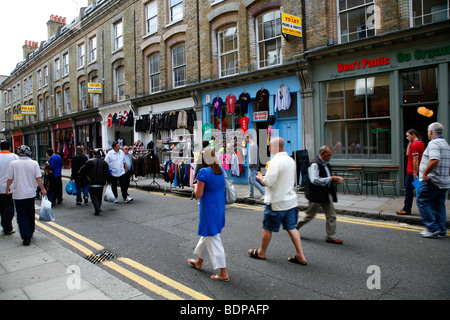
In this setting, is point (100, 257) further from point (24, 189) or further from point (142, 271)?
point (24, 189)

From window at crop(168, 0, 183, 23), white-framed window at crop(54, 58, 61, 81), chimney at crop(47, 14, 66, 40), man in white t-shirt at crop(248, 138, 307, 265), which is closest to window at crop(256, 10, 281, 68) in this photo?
window at crop(168, 0, 183, 23)

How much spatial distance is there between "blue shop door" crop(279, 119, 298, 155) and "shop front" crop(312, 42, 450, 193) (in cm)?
109

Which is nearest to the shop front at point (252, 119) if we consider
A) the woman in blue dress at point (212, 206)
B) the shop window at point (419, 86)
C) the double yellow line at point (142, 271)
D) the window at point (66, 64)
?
the shop window at point (419, 86)

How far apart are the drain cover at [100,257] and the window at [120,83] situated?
17928 mm

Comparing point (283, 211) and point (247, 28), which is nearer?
point (283, 211)

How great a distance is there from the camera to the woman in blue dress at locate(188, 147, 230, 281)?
13.4 ft

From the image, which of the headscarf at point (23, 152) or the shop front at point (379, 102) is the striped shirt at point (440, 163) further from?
the headscarf at point (23, 152)

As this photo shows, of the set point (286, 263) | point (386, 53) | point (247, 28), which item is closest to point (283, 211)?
point (286, 263)

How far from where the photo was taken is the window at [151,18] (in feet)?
61.2

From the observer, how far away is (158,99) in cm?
1825

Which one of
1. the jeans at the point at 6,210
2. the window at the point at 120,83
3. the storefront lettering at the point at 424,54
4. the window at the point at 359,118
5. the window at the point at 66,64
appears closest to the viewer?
the jeans at the point at 6,210

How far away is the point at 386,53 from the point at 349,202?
496cm

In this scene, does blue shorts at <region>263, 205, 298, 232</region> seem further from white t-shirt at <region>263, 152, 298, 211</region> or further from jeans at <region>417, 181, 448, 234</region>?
jeans at <region>417, 181, 448, 234</region>

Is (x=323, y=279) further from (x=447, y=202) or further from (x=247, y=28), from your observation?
(x=247, y=28)
